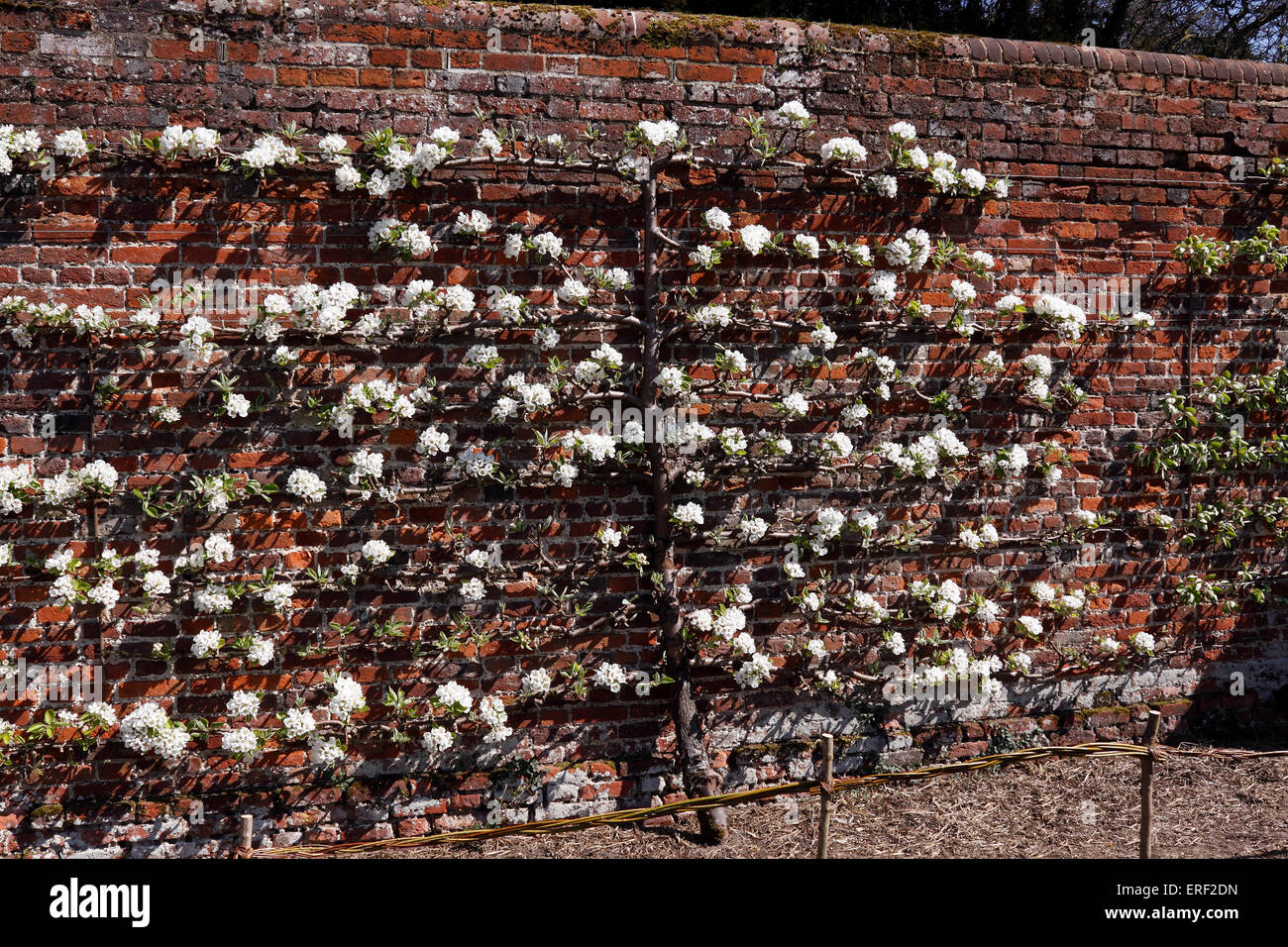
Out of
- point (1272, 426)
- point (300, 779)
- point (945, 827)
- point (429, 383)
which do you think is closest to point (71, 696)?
point (300, 779)

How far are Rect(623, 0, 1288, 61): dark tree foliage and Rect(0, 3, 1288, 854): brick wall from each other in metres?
0.94

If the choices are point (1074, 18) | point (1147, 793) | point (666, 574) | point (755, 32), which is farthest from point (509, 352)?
point (1074, 18)

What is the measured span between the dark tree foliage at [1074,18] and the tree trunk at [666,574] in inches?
75.4

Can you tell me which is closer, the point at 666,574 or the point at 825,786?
the point at 825,786

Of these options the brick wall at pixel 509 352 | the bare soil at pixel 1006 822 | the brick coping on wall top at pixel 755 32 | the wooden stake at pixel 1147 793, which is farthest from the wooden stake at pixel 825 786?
the brick coping on wall top at pixel 755 32

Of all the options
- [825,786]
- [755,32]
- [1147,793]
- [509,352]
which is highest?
[755,32]

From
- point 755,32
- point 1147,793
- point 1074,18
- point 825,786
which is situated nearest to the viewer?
point 825,786

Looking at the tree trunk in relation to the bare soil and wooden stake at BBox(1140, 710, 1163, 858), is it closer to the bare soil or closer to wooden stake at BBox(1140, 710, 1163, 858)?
the bare soil

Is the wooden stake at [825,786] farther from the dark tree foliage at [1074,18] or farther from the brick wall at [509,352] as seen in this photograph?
the dark tree foliage at [1074,18]

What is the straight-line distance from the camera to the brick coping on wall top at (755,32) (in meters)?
3.40

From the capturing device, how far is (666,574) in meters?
3.62

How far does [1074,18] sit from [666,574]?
5.40m

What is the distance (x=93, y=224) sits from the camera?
329 cm

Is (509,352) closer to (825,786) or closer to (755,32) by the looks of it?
(755,32)
